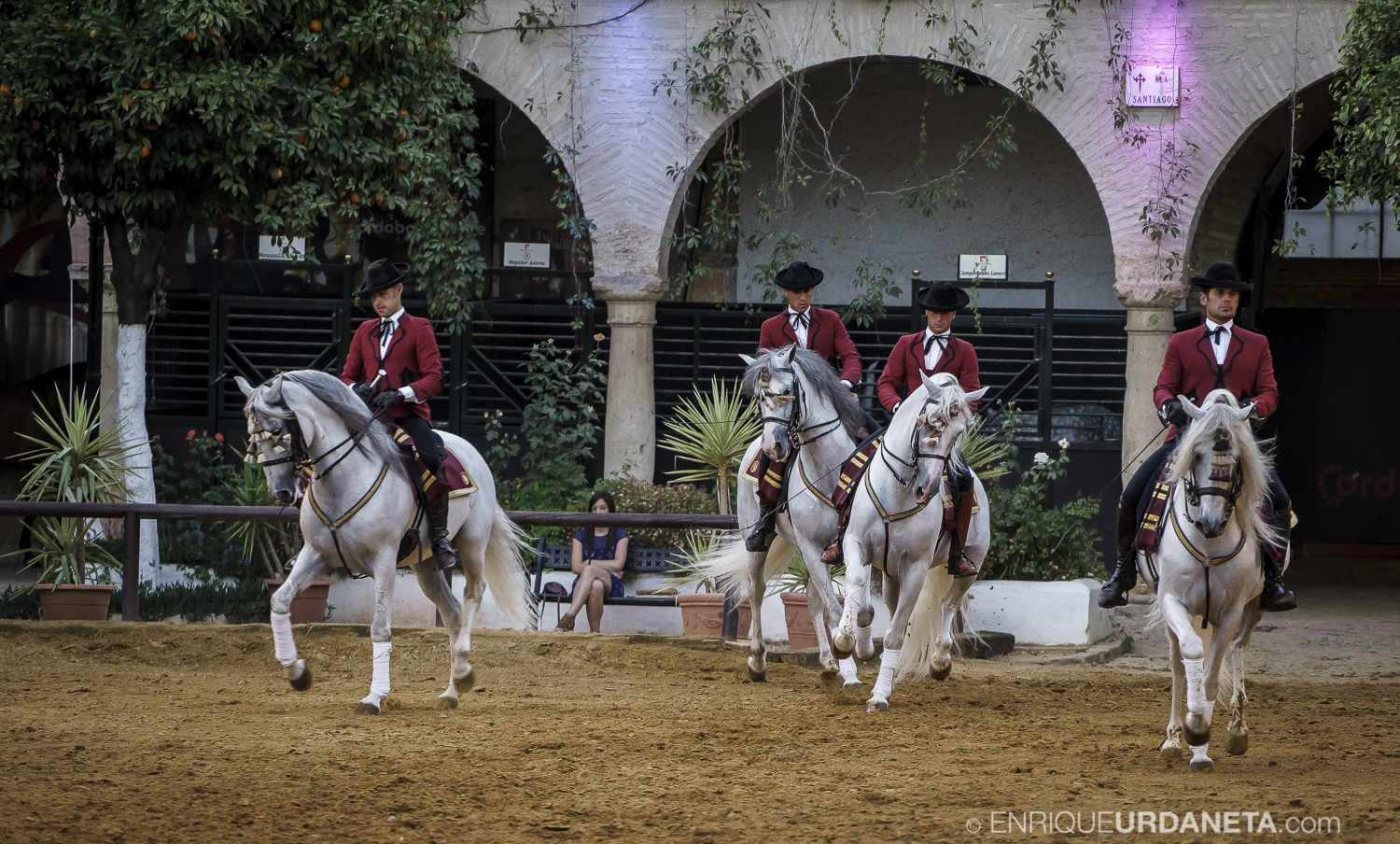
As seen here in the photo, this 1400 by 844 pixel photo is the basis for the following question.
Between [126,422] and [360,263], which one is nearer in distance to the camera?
[126,422]

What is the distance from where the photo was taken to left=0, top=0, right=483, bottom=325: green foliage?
10141 millimetres

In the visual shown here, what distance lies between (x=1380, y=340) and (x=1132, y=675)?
337 inches

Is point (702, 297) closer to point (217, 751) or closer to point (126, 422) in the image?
point (126, 422)

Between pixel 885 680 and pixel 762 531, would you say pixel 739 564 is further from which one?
pixel 885 680

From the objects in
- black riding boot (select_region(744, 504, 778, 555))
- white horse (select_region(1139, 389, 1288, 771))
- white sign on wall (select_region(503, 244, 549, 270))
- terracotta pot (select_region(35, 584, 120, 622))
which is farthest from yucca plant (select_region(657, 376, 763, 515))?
white horse (select_region(1139, 389, 1288, 771))

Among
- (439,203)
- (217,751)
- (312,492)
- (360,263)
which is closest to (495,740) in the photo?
(217,751)

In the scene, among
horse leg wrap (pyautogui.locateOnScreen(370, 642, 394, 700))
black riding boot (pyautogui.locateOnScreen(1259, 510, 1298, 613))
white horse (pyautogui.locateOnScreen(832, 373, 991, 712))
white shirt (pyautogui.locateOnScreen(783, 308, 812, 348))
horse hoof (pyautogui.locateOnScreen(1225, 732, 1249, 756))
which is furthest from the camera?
white shirt (pyautogui.locateOnScreen(783, 308, 812, 348))

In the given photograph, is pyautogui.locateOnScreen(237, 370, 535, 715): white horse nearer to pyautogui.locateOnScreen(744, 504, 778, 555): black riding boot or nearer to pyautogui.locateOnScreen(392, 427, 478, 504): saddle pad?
pyautogui.locateOnScreen(392, 427, 478, 504): saddle pad

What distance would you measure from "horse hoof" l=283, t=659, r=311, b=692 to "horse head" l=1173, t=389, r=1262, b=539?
4712 mm

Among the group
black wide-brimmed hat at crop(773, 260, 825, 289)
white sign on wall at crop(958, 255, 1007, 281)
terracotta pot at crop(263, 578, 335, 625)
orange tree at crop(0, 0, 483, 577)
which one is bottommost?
terracotta pot at crop(263, 578, 335, 625)

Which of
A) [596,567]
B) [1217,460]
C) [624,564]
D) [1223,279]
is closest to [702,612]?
[596,567]

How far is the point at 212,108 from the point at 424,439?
3449mm

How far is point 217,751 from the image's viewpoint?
6.60 metres

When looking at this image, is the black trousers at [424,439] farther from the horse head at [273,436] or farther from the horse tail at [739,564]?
the horse tail at [739,564]
